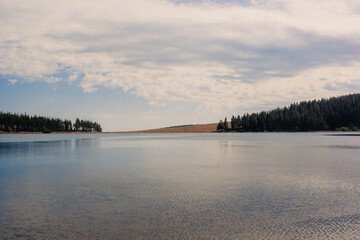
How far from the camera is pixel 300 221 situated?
8617 millimetres

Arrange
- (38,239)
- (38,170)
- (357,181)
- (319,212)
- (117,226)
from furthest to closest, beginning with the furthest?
(38,170)
(357,181)
(319,212)
(117,226)
(38,239)

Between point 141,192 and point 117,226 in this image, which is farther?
point 141,192

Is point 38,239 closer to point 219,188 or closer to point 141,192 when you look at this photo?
point 141,192

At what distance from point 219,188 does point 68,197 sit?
6.53m

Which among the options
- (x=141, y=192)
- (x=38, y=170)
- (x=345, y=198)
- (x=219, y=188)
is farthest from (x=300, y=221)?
(x=38, y=170)

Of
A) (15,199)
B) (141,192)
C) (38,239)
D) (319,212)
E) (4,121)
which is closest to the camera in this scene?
(38,239)

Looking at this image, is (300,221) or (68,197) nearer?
(300,221)

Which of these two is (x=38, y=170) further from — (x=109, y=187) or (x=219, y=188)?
(x=219, y=188)

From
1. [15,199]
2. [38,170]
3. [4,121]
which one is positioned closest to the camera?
[15,199]

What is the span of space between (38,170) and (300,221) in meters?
17.1

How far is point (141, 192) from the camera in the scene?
1258cm

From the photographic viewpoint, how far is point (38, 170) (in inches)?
772

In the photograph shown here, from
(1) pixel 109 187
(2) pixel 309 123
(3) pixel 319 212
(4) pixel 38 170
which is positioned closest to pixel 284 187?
(3) pixel 319 212

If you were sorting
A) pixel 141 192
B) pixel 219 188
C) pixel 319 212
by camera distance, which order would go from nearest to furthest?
pixel 319 212, pixel 141 192, pixel 219 188
